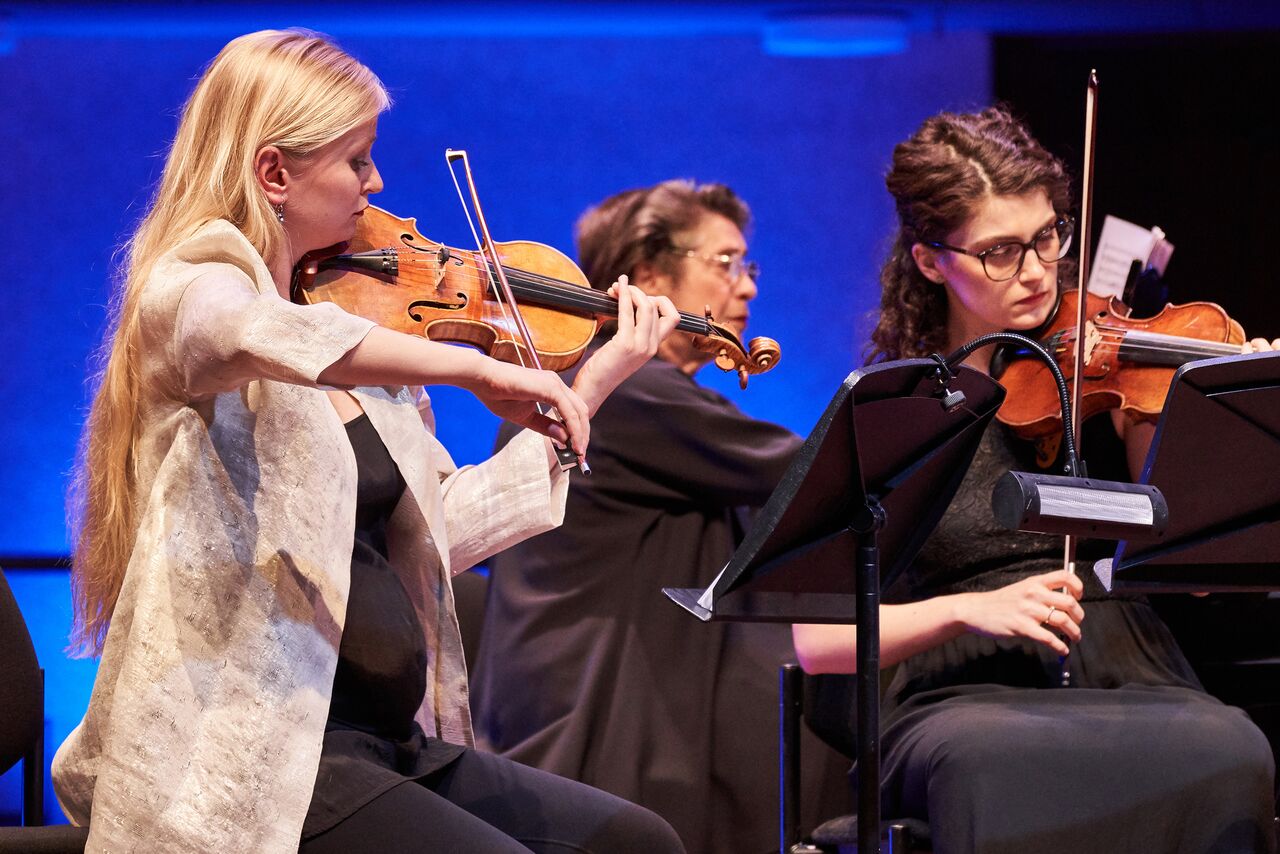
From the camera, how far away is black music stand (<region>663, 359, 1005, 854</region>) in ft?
4.74

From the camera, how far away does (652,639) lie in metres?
2.58

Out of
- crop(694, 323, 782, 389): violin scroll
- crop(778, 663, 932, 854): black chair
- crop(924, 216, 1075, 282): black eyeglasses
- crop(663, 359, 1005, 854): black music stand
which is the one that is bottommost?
crop(778, 663, 932, 854): black chair

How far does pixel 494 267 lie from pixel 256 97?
413 mm

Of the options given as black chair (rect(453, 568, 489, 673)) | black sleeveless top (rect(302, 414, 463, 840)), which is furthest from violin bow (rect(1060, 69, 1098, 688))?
black chair (rect(453, 568, 489, 673))

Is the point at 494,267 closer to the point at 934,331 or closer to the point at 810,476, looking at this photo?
the point at 810,476

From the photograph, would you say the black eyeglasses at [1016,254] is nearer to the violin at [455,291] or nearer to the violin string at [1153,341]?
the violin string at [1153,341]

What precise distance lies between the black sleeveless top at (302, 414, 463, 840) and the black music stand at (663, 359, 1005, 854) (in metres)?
0.31

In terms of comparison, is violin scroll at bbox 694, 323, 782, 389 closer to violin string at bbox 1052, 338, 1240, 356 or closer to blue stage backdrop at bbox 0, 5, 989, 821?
violin string at bbox 1052, 338, 1240, 356

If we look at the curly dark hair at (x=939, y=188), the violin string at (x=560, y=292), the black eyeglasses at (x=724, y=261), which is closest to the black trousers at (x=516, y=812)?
the violin string at (x=560, y=292)

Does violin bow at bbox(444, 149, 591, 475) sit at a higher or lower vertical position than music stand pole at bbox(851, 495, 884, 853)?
higher

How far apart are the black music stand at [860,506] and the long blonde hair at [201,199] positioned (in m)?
0.60

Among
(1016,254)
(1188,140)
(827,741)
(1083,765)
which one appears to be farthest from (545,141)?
(1083,765)

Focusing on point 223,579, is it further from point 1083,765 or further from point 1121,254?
point 1121,254

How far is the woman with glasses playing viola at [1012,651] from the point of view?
1.79 m
